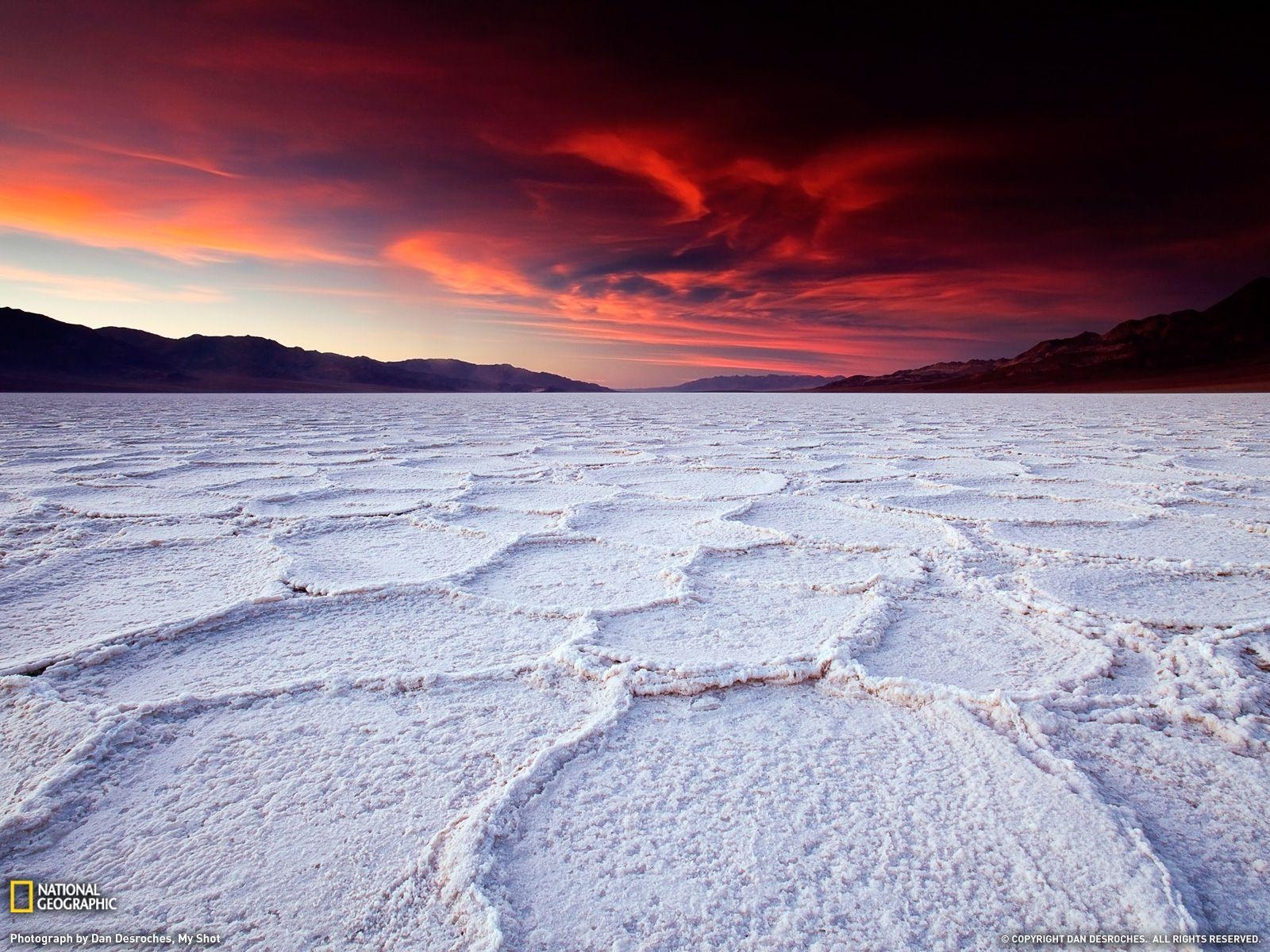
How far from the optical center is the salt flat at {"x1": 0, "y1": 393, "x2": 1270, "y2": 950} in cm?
60

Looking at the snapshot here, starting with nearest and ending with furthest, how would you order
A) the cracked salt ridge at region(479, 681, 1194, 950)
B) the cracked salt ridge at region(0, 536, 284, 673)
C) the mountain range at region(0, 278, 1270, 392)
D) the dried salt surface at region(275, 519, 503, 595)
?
the cracked salt ridge at region(479, 681, 1194, 950), the cracked salt ridge at region(0, 536, 284, 673), the dried salt surface at region(275, 519, 503, 595), the mountain range at region(0, 278, 1270, 392)

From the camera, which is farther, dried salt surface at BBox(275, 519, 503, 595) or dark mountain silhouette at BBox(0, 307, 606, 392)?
dark mountain silhouette at BBox(0, 307, 606, 392)

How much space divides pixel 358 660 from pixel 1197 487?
128 inches

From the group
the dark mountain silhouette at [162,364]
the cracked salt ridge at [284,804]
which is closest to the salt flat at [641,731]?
the cracked salt ridge at [284,804]

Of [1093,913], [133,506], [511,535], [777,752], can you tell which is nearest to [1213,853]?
[1093,913]

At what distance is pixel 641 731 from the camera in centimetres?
86

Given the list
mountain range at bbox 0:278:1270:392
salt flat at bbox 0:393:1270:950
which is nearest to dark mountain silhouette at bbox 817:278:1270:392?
mountain range at bbox 0:278:1270:392

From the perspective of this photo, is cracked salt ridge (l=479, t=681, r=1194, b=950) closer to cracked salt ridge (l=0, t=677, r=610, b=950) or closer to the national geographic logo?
cracked salt ridge (l=0, t=677, r=610, b=950)

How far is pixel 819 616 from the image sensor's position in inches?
49.6

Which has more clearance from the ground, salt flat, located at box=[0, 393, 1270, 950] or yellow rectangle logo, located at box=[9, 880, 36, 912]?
salt flat, located at box=[0, 393, 1270, 950]

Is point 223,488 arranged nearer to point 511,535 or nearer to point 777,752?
point 511,535

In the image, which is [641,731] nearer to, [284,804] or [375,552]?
[284,804]

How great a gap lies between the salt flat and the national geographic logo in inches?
0.5

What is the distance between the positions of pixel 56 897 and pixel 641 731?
62cm
